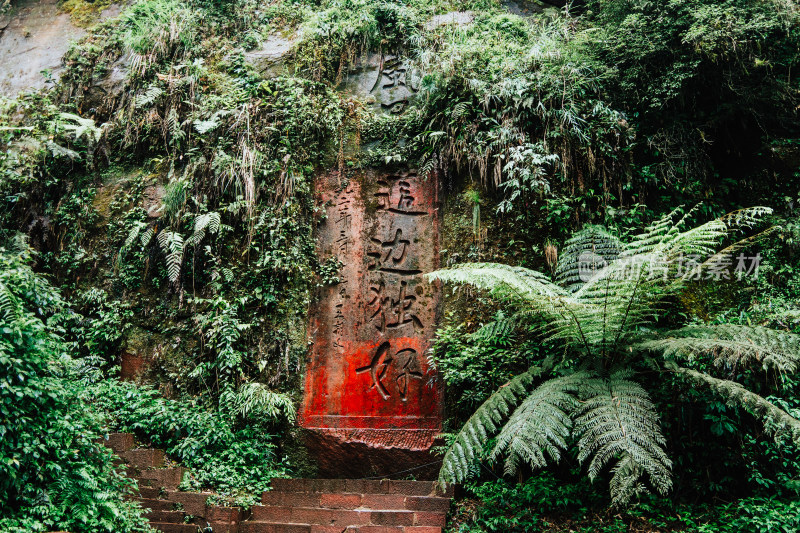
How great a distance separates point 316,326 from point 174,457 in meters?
1.91

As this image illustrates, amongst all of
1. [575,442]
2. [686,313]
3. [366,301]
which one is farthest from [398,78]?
[575,442]

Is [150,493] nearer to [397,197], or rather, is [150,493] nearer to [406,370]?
[406,370]

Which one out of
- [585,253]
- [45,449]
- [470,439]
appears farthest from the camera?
[585,253]

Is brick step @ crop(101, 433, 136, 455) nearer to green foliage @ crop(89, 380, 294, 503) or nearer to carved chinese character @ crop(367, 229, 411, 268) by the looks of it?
green foliage @ crop(89, 380, 294, 503)

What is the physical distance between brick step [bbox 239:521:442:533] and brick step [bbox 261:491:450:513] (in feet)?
0.82

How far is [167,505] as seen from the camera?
4.57 metres

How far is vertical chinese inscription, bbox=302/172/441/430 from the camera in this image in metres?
5.54

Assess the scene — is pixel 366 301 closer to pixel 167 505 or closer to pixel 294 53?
pixel 167 505

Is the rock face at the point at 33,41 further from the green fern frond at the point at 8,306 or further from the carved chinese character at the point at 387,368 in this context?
the carved chinese character at the point at 387,368

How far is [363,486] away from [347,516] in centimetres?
49

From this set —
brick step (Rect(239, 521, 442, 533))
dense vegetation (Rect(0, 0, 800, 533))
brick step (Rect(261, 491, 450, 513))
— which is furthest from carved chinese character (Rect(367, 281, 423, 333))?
brick step (Rect(239, 521, 442, 533))

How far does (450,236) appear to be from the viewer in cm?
606

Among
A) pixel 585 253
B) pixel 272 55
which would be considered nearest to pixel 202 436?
pixel 585 253

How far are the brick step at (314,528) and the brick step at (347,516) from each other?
82 mm
